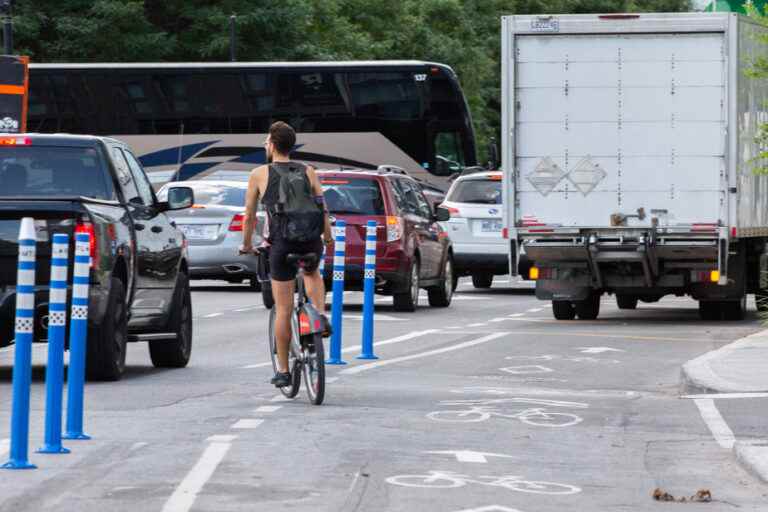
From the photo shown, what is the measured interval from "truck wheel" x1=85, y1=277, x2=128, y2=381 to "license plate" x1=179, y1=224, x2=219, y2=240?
14.2m

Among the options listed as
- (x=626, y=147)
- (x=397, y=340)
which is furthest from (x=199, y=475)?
(x=626, y=147)

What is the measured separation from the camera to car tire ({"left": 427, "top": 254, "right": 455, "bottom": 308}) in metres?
26.5

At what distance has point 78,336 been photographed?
1043cm

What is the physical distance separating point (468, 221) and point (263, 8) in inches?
1286

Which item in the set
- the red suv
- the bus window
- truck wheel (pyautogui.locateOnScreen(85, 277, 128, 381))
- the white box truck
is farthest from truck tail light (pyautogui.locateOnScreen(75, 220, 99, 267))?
the bus window

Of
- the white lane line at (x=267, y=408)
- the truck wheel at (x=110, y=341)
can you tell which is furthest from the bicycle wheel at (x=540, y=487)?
the truck wheel at (x=110, y=341)

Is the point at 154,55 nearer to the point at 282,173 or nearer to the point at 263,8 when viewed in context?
the point at 263,8

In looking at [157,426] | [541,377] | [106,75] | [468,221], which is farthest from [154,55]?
[157,426]

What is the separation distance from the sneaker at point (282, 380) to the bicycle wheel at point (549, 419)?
5.12 feet

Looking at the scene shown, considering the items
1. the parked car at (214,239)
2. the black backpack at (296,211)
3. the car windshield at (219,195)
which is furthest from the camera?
the car windshield at (219,195)

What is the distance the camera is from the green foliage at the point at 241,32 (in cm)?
5756

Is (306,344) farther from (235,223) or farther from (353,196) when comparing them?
(235,223)

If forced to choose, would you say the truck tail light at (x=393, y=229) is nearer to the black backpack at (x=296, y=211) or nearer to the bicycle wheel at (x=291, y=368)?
the bicycle wheel at (x=291, y=368)

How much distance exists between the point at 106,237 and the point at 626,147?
961 centimetres
